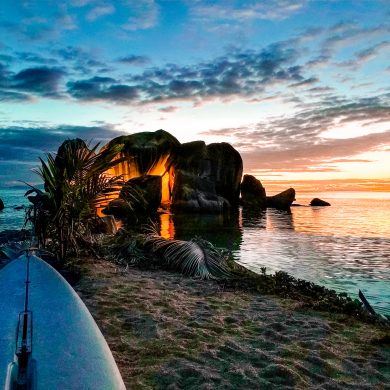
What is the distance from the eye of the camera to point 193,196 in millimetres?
44000

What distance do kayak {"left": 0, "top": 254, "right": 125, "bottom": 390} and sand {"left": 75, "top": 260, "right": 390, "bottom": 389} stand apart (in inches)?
37.1

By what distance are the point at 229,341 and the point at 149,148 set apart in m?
43.7

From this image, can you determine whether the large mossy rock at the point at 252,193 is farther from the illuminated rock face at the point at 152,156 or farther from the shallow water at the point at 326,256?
the shallow water at the point at 326,256

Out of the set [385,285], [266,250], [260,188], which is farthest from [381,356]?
[260,188]

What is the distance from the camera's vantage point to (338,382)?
12.5ft

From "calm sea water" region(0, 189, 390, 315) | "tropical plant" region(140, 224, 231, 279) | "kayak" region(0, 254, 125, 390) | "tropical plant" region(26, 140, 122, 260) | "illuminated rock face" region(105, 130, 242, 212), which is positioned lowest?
"calm sea water" region(0, 189, 390, 315)

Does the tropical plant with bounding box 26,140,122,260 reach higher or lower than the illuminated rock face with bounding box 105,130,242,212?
lower

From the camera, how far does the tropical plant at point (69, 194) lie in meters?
8.23

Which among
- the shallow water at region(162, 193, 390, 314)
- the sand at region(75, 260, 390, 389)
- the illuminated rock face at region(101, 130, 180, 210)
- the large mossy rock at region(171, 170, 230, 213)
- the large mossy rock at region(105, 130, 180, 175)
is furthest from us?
the large mossy rock at region(105, 130, 180, 175)

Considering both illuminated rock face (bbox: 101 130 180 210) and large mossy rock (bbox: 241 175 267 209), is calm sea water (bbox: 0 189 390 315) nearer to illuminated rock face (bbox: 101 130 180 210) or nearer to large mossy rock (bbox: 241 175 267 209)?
illuminated rock face (bbox: 101 130 180 210)

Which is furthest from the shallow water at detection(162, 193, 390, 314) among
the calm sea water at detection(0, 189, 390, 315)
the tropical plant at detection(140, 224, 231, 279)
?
the tropical plant at detection(140, 224, 231, 279)

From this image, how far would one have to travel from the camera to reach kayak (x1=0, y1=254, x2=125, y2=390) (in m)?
2.53

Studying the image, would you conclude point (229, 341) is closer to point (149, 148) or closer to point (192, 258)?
point (192, 258)

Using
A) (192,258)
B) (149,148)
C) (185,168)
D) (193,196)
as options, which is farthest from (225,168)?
(192,258)
